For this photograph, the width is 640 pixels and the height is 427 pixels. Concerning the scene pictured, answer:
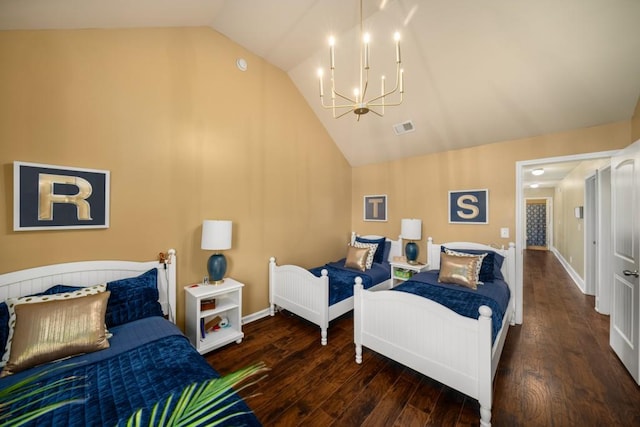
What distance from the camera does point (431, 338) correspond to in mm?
1941

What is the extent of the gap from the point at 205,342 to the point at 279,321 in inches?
35.8

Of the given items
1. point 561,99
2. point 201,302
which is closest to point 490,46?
point 561,99

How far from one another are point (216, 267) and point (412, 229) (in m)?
2.67

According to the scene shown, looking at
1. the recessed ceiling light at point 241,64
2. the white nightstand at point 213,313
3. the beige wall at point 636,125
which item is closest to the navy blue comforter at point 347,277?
the white nightstand at point 213,313

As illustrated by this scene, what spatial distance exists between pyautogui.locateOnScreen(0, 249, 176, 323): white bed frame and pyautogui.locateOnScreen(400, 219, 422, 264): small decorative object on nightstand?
2.98m

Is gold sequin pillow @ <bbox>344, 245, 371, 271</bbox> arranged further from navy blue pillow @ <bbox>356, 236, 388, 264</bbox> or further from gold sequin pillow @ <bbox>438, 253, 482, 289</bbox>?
gold sequin pillow @ <bbox>438, 253, 482, 289</bbox>

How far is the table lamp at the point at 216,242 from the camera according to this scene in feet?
8.38

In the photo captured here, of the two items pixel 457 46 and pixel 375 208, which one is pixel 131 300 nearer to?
pixel 375 208

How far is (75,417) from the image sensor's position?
1.14 meters

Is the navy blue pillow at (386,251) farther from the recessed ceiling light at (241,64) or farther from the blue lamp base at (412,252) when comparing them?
the recessed ceiling light at (241,64)

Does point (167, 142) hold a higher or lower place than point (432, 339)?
higher

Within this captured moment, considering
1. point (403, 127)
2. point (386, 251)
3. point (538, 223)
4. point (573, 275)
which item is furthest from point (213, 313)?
point (538, 223)

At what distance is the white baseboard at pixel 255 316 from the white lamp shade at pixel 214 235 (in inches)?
42.7

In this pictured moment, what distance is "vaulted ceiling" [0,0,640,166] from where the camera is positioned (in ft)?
6.71
